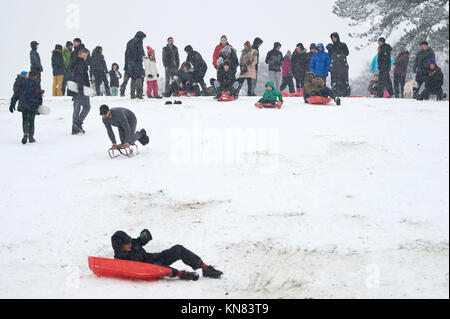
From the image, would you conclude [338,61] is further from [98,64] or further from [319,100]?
[98,64]

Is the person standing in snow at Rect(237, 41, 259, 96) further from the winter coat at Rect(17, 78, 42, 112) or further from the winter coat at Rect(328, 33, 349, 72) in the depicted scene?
the winter coat at Rect(17, 78, 42, 112)

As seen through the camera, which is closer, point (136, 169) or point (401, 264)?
point (401, 264)

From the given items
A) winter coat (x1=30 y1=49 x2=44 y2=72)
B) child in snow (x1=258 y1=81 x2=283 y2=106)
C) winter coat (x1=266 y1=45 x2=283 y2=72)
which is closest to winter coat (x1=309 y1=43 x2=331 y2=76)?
child in snow (x1=258 y1=81 x2=283 y2=106)

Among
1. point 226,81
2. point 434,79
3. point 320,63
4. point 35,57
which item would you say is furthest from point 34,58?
point 434,79

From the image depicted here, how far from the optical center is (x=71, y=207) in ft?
25.1

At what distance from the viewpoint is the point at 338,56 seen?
622 inches

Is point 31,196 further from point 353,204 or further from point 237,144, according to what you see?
point 353,204

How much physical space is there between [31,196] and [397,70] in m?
12.6

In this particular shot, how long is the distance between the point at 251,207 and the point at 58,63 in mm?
13804

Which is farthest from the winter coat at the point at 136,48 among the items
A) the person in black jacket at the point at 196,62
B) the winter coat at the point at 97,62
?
the winter coat at the point at 97,62

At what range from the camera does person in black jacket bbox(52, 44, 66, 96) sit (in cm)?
1827

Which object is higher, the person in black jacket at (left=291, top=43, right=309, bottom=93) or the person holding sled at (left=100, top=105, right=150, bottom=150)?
the person in black jacket at (left=291, top=43, right=309, bottom=93)
